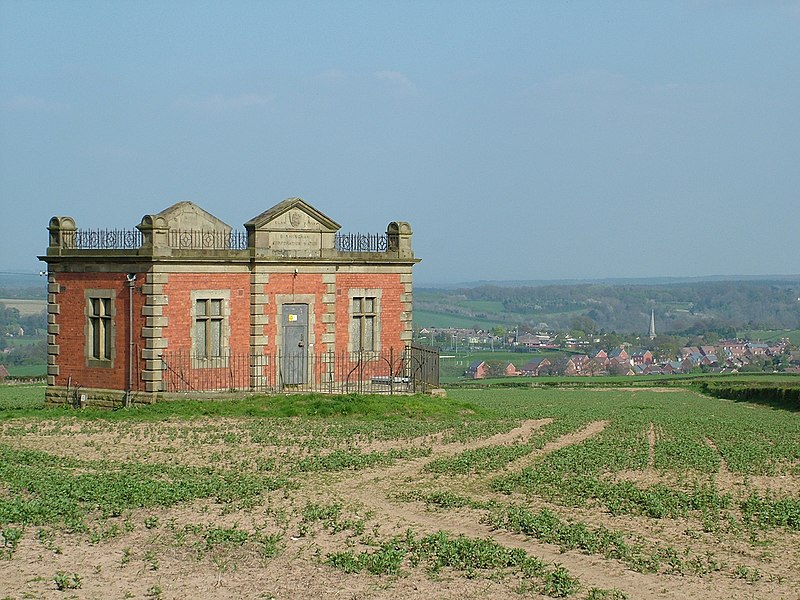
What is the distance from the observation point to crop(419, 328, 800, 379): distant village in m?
94.3

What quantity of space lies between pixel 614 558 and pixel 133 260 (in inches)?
733

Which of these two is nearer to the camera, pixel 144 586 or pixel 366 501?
pixel 144 586

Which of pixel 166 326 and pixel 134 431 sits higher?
pixel 166 326

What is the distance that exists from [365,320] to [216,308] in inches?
188

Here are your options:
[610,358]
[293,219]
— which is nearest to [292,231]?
[293,219]

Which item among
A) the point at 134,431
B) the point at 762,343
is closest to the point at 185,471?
the point at 134,431

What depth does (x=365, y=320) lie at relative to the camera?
32.7m

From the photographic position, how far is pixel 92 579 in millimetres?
12500

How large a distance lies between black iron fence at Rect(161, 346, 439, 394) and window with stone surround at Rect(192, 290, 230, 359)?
0.70ft

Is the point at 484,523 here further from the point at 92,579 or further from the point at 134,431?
the point at 134,431

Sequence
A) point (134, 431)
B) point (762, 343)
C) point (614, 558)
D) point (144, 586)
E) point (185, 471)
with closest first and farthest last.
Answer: point (144, 586) → point (614, 558) → point (185, 471) → point (134, 431) → point (762, 343)

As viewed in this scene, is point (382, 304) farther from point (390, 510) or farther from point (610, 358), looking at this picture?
point (610, 358)

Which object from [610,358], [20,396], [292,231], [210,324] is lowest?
[610,358]

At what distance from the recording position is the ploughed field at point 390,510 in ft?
41.3
